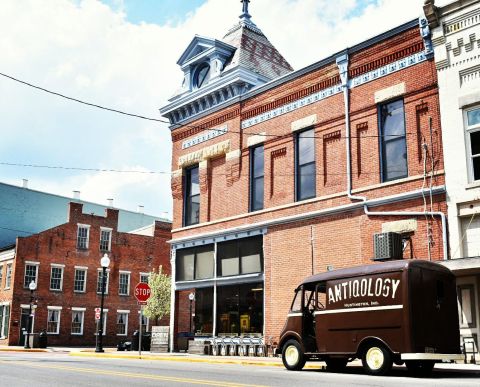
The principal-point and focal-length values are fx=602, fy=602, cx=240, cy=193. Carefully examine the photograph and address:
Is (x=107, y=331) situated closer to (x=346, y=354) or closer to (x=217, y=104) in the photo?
(x=217, y=104)

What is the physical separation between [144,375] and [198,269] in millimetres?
14039

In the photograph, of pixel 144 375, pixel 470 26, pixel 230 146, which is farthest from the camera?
pixel 230 146

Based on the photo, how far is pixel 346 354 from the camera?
47.8 feet

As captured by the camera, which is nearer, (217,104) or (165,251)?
(217,104)

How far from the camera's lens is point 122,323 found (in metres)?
49.8

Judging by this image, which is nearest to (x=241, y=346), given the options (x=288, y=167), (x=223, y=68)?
(x=288, y=167)

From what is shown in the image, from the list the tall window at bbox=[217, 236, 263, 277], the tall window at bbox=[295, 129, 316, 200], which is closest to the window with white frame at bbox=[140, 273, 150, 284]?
the tall window at bbox=[217, 236, 263, 277]

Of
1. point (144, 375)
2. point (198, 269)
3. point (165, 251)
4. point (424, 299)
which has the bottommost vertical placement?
point (144, 375)

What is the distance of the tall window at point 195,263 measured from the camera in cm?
2617

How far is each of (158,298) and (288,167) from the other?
24.7m

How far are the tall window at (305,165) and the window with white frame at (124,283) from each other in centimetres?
3123

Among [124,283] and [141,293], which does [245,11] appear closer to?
[141,293]

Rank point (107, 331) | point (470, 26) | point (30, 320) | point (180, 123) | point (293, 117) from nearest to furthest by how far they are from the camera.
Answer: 1. point (470, 26)
2. point (293, 117)
3. point (180, 123)
4. point (30, 320)
5. point (107, 331)

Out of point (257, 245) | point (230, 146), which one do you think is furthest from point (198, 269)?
point (230, 146)
